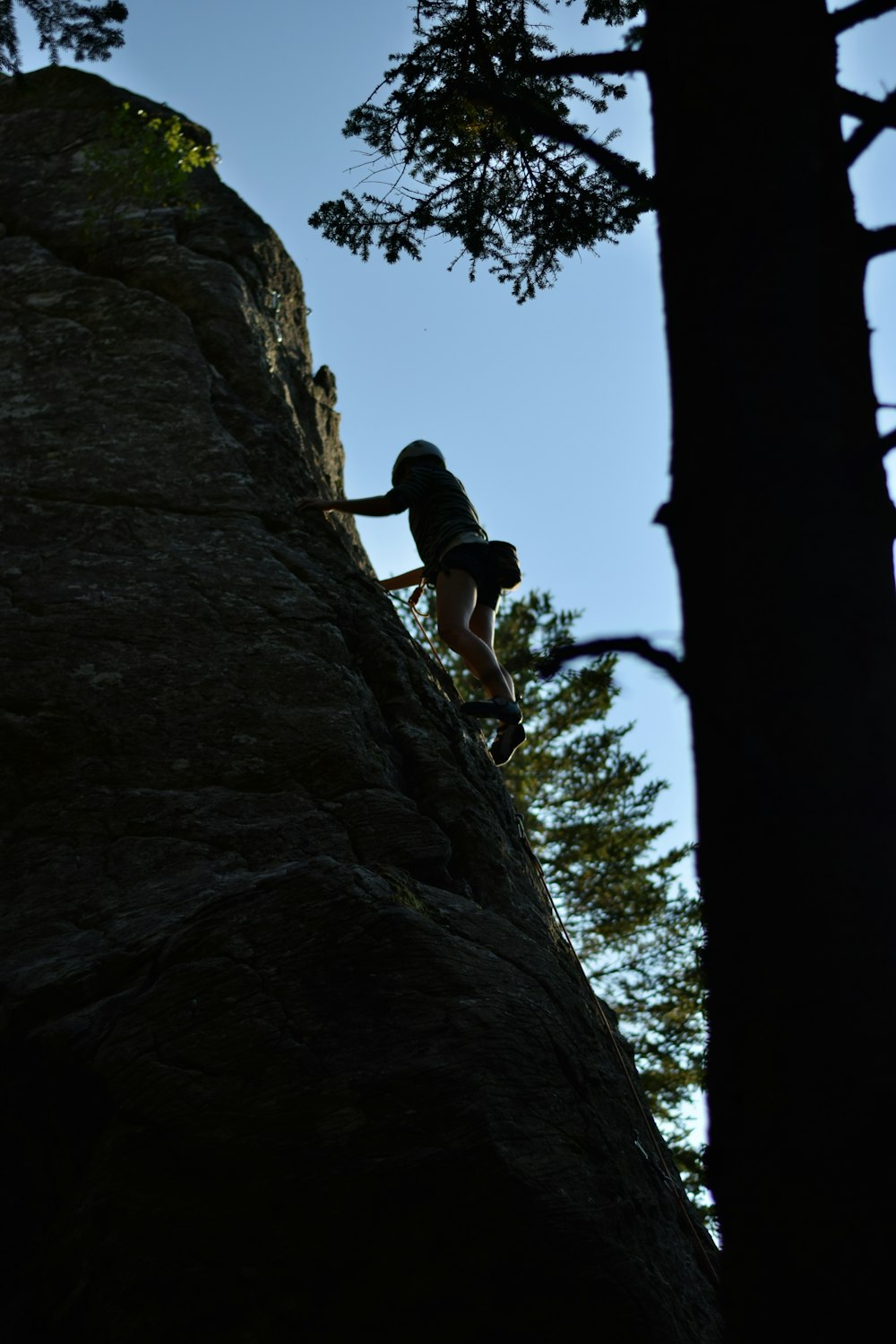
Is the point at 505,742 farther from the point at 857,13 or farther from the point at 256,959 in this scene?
the point at 857,13

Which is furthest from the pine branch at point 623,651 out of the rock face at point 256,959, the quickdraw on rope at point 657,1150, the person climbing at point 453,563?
the person climbing at point 453,563

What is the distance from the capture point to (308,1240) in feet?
11.1

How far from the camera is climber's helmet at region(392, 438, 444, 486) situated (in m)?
7.47

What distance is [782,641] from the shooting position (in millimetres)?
2494

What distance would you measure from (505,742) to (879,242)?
3972 millimetres

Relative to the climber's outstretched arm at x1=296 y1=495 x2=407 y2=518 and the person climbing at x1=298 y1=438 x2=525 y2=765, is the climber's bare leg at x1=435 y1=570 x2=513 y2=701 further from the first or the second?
the climber's outstretched arm at x1=296 y1=495 x2=407 y2=518

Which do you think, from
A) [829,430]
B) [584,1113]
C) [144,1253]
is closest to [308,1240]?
[144,1253]

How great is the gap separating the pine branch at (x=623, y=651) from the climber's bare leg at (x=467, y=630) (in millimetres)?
3669

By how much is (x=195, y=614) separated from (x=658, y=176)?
342cm

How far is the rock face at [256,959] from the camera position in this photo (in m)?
3.39

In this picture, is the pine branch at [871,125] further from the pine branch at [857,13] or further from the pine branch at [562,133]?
the pine branch at [562,133]

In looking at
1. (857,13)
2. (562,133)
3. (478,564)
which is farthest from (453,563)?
(857,13)

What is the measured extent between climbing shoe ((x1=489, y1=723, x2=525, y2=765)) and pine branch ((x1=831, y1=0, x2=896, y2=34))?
4.04m

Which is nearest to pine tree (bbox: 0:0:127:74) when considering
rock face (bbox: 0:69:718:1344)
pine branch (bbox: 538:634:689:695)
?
rock face (bbox: 0:69:718:1344)
